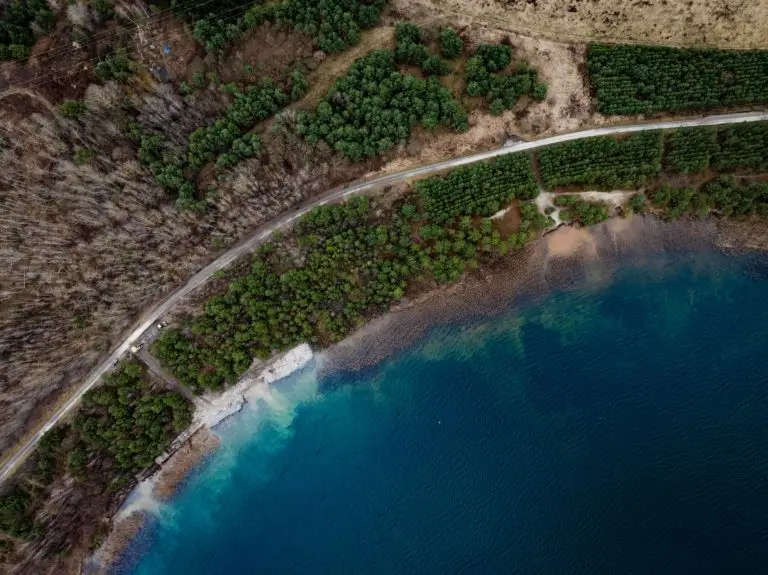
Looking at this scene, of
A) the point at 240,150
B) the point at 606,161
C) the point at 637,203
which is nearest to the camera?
the point at 240,150

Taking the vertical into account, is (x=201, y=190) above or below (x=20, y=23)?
below

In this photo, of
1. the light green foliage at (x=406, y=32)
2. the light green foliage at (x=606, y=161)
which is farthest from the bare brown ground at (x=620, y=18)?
the light green foliage at (x=606, y=161)

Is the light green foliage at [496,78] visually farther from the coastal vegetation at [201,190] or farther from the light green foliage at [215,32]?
the light green foliage at [215,32]

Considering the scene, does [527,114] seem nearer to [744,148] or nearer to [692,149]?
[692,149]

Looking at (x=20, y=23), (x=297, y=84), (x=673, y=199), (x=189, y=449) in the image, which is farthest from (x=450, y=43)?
(x=189, y=449)

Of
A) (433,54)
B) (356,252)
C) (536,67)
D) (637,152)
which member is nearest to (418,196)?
(356,252)

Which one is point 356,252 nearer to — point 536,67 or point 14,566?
point 536,67
